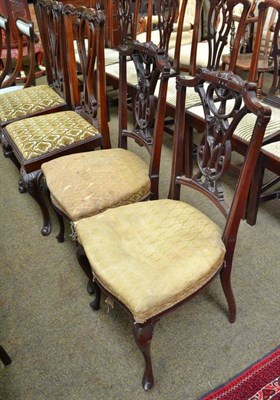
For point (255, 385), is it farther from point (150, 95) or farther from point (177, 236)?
point (150, 95)

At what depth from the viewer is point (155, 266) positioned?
3.45 ft

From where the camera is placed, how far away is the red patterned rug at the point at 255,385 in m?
1.13

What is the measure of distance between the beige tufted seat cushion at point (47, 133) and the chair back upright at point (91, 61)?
0.06 meters

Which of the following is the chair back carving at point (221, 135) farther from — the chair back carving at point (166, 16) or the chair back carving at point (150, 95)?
the chair back carving at point (166, 16)

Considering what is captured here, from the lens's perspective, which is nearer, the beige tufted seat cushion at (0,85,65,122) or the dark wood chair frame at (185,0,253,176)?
the dark wood chair frame at (185,0,253,176)

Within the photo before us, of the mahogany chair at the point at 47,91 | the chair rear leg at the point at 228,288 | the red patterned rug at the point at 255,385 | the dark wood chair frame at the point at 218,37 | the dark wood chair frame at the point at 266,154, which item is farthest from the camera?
the mahogany chair at the point at 47,91

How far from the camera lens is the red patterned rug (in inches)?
44.7

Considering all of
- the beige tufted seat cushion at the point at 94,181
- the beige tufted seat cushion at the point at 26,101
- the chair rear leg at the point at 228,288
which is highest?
the beige tufted seat cushion at the point at 94,181

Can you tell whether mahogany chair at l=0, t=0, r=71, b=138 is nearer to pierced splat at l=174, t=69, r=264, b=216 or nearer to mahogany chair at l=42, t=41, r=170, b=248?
mahogany chair at l=42, t=41, r=170, b=248

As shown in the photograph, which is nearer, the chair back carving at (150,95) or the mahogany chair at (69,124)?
the chair back carving at (150,95)

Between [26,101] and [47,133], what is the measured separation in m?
0.55

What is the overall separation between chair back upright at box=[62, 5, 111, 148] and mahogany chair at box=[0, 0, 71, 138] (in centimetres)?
13

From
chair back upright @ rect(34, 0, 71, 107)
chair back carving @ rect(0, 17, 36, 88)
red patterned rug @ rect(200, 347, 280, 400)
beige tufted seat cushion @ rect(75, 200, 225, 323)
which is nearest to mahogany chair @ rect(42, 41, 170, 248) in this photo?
beige tufted seat cushion @ rect(75, 200, 225, 323)

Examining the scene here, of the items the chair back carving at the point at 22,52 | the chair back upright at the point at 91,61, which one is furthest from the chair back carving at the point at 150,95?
the chair back carving at the point at 22,52
